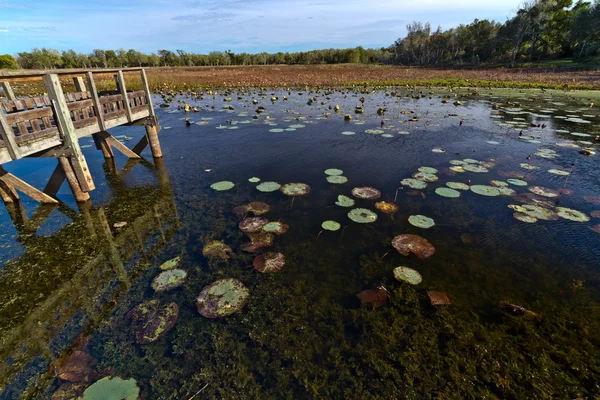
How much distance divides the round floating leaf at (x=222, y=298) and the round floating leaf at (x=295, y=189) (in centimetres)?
276

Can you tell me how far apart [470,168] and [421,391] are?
254 inches

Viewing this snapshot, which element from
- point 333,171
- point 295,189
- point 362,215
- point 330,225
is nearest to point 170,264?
point 330,225

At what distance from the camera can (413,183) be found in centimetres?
639

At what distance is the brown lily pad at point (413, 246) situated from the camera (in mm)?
4148

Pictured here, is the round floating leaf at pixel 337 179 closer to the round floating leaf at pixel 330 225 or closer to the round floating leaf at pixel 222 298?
the round floating leaf at pixel 330 225

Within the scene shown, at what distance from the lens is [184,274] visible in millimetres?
3799

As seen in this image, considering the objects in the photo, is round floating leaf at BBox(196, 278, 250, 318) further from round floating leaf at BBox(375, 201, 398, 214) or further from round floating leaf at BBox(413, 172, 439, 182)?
round floating leaf at BBox(413, 172, 439, 182)

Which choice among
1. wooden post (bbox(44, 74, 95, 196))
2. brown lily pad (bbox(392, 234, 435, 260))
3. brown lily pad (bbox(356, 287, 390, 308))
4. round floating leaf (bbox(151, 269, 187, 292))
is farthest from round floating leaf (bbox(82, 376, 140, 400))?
wooden post (bbox(44, 74, 95, 196))

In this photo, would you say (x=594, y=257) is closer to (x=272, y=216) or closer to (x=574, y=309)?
(x=574, y=309)

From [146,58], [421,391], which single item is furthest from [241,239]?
[146,58]

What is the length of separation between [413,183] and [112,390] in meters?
6.33

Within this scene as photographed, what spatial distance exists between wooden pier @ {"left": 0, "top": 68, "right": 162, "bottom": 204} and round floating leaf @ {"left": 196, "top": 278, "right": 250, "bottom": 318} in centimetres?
402

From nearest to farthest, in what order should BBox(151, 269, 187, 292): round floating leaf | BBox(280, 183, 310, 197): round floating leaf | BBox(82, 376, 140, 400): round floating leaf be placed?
1. BBox(82, 376, 140, 400): round floating leaf
2. BBox(151, 269, 187, 292): round floating leaf
3. BBox(280, 183, 310, 197): round floating leaf

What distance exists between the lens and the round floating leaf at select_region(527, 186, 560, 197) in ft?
18.9
